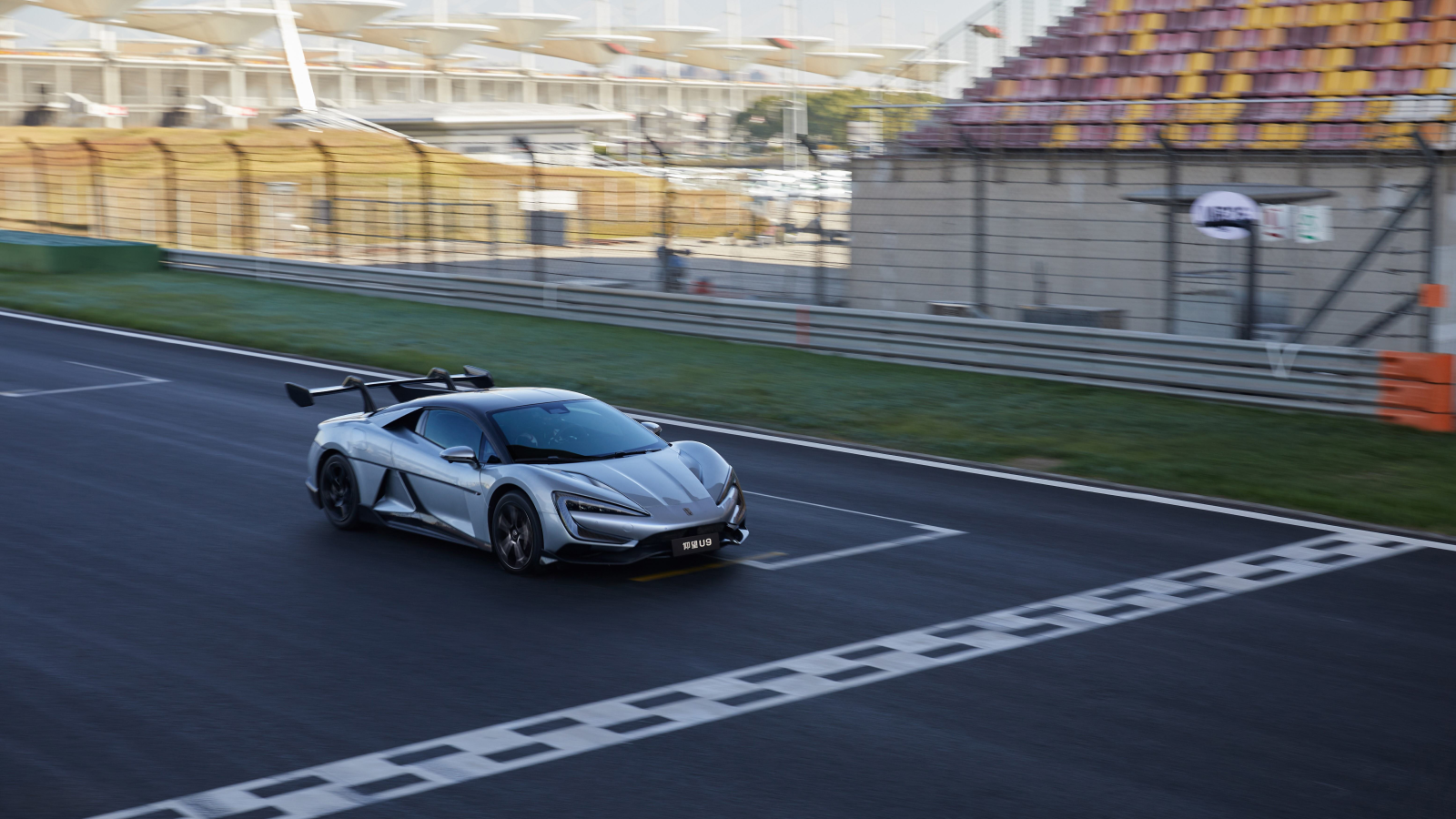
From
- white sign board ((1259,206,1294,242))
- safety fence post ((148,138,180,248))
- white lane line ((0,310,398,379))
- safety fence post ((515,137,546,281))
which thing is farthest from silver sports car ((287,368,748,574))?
safety fence post ((148,138,180,248))

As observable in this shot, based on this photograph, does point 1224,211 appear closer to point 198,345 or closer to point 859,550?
point 859,550

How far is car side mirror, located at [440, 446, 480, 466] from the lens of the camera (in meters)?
9.85

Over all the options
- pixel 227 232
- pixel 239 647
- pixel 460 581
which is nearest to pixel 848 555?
pixel 460 581

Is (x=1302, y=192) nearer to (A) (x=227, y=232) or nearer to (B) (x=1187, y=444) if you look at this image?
(B) (x=1187, y=444)

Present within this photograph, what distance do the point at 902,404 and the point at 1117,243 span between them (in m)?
5.22

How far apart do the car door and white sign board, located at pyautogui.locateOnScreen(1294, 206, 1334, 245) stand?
11266mm

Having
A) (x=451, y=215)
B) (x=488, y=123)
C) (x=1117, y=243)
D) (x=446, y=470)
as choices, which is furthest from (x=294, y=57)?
(x=446, y=470)

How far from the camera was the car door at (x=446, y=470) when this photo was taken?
9.92 meters

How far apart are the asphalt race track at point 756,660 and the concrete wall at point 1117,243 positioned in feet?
23.0

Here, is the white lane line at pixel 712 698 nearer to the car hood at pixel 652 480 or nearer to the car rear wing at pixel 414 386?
the car hood at pixel 652 480

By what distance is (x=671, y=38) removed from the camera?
140375 millimetres

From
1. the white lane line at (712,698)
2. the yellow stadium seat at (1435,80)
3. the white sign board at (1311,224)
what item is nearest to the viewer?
the white lane line at (712,698)

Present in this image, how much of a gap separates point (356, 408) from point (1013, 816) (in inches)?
473

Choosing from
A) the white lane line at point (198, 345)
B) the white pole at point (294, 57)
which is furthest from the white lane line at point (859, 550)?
the white pole at point (294, 57)
